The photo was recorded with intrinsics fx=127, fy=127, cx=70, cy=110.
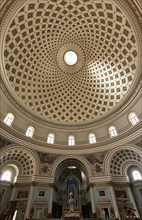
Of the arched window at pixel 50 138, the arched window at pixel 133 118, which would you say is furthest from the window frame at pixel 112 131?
the arched window at pixel 50 138

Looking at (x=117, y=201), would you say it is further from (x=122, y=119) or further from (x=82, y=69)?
(x=82, y=69)

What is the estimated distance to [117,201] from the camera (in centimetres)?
1780

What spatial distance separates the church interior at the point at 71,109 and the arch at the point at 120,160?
154mm

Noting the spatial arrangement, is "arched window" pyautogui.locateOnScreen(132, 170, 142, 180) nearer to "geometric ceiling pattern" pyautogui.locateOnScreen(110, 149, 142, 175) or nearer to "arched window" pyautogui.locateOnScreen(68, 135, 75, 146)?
"geometric ceiling pattern" pyautogui.locateOnScreen(110, 149, 142, 175)

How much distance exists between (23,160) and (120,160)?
52.5 ft

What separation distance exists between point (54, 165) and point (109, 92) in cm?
1728

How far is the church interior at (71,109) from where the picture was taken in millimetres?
17734

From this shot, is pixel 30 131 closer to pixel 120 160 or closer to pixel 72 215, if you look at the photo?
pixel 72 215

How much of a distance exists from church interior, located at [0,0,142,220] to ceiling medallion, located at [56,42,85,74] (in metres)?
0.19

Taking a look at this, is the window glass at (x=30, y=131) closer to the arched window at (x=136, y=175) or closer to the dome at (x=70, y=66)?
the dome at (x=70, y=66)

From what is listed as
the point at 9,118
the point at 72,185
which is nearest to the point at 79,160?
the point at 72,185

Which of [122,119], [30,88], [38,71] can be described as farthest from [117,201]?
[38,71]

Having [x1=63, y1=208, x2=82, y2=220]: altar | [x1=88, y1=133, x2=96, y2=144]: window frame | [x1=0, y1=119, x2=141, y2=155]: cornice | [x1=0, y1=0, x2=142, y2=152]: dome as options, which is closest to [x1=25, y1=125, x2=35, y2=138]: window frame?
[x1=0, y1=0, x2=142, y2=152]: dome

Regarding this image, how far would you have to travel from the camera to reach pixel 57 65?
26953mm
